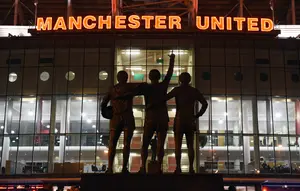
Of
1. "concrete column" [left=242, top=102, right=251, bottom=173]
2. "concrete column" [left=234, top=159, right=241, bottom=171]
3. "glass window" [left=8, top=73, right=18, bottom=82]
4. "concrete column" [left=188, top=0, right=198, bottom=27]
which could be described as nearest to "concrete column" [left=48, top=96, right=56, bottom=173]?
"glass window" [left=8, top=73, right=18, bottom=82]

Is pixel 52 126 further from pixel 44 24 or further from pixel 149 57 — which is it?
pixel 149 57

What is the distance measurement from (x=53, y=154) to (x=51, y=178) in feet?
6.34

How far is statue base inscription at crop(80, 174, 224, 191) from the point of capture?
41.9 ft

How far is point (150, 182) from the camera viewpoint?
502 inches

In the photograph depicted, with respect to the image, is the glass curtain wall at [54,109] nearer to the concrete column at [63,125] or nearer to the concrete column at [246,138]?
the concrete column at [63,125]

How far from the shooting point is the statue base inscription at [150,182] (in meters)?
12.8

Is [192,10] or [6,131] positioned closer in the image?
[6,131]

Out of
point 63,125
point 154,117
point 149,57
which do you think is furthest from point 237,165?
point 154,117

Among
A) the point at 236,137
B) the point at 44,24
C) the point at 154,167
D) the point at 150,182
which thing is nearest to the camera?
the point at 150,182

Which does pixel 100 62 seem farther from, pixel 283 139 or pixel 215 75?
pixel 283 139

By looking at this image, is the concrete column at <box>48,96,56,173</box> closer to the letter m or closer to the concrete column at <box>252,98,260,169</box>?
the letter m

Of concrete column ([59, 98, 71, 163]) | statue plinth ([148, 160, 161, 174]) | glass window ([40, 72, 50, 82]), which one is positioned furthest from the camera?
glass window ([40, 72, 50, 82])

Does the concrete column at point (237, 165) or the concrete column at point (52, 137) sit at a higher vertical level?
the concrete column at point (52, 137)

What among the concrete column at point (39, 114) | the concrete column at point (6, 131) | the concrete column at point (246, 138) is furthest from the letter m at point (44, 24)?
the concrete column at point (246, 138)
